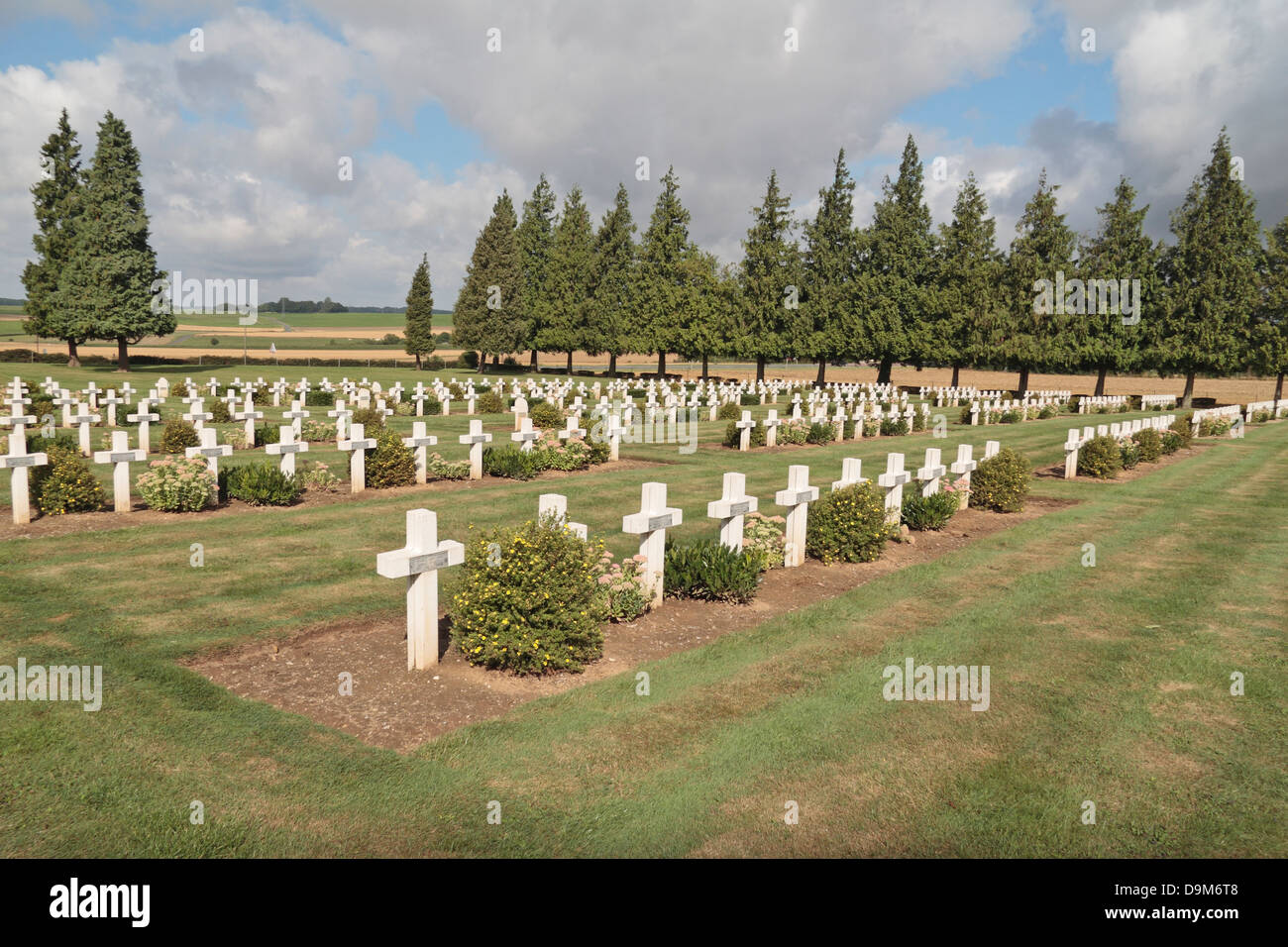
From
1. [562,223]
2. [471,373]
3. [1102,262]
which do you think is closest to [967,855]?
[1102,262]

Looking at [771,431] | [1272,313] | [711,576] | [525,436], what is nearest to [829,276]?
[1272,313]

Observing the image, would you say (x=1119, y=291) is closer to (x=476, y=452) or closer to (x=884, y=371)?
(x=884, y=371)

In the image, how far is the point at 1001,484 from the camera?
47.4 feet

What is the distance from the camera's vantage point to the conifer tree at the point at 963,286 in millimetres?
50938

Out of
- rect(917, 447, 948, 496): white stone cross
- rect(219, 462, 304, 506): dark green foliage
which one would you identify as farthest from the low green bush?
rect(917, 447, 948, 496): white stone cross

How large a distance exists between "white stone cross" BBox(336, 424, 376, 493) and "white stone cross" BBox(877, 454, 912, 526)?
907 cm

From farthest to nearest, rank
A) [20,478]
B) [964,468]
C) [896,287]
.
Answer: [896,287] → [964,468] → [20,478]

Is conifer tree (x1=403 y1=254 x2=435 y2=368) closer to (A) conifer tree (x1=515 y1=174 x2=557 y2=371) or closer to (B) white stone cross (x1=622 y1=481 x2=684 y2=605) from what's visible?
(A) conifer tree (x1=515 y1=174 x2=557 y2=371)

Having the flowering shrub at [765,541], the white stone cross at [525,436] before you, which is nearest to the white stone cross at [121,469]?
the white stone cross at [525,436]

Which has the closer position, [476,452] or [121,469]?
[121,469]

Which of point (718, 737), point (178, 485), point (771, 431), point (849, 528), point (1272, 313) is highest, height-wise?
point (1272, 313)

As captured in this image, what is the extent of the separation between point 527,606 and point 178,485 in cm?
852

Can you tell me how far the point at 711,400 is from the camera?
34.6m

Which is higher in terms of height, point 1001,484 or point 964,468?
point 964,468
